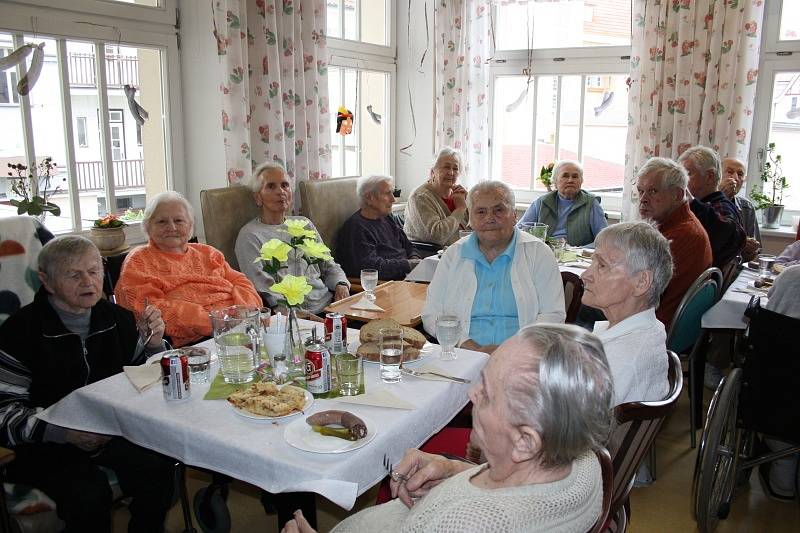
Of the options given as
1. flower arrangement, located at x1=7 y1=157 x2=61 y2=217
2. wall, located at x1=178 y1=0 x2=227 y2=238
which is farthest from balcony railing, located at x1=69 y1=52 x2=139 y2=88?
flower arrangement, located at x1=7 y1=157 x2=61 y2=217

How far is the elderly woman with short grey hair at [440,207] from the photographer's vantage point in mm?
4348

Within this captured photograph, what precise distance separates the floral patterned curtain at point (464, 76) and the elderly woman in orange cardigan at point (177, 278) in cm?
310

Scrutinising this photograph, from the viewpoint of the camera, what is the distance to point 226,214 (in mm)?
3387

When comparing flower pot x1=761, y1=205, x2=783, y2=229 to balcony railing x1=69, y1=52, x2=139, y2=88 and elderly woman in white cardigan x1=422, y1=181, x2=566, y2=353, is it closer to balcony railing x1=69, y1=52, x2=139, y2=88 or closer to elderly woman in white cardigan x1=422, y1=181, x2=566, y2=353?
elderly woman in white cardigan x1=422, y1=181, x2=566, y2=353

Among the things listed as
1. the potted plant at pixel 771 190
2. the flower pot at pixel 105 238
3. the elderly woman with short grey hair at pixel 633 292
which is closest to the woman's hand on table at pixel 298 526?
the elderly woman with short grey hair at pixel 633 292

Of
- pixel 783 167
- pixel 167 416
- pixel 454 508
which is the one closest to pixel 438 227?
pixel 783 167

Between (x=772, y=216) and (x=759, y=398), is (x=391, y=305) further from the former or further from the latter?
(x=772, y=216)

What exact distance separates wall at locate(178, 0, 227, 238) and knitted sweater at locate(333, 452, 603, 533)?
9.98 feet

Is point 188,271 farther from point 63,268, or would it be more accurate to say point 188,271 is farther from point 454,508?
point 454,508

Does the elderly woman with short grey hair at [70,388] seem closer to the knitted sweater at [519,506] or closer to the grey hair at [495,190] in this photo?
the knitted sweater at [519,506]

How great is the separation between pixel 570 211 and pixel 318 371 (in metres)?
3.14

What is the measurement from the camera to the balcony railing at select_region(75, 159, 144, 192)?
329 cm

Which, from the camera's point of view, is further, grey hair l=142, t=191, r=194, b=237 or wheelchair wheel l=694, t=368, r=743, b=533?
grey hair l=142, t=191, r=194, b=237

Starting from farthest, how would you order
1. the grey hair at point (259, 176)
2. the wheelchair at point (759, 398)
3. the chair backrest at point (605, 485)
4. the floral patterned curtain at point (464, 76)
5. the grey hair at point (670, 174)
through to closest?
the floral patterned curtain at point (464, 76) → the grey hair at point (259, 176) → the grey hair at point (670, 174) → the wheelchair at point (759, 398) → the chair backrest at point (605, 485)
